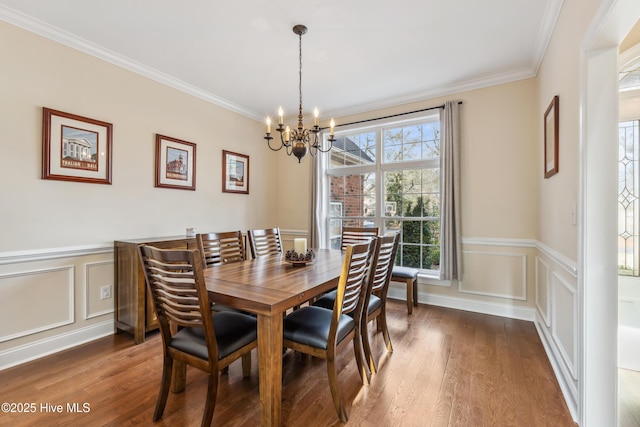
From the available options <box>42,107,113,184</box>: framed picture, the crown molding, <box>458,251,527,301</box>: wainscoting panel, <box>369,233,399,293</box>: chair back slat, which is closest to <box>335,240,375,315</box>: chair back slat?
<box>369,233,399,293</box>: chair back slat

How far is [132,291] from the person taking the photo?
263 cm

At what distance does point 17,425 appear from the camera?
1.59 m

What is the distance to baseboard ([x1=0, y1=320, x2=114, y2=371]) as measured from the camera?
220 cm

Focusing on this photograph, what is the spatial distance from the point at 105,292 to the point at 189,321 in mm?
1881

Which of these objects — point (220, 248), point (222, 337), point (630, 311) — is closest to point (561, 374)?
point (630, 311)

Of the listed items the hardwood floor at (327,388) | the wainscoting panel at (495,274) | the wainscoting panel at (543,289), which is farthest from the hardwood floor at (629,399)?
→ the wainscoting panel at (495,274)

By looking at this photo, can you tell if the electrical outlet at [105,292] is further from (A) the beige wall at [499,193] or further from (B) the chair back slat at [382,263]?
(A) the beige wall at [499,193]

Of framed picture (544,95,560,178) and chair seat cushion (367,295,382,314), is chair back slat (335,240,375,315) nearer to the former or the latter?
chair seat cushion (367,295,382,314)

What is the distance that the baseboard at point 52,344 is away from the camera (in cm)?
220

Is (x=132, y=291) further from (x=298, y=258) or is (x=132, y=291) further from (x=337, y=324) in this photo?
(x=337, y=324)

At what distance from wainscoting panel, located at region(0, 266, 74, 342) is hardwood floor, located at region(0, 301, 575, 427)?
0.92 ft

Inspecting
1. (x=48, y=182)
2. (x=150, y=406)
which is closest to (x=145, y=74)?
(x=48, y=182)

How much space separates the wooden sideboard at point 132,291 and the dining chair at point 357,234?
1794 mm

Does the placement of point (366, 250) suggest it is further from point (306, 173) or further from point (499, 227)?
point (306, 173)
